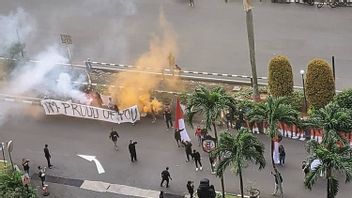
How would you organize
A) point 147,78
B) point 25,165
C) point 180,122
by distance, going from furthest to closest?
point 147,78, point 180,122, point 25,165

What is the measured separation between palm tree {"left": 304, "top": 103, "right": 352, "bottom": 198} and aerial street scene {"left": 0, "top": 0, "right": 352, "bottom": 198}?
0.16 feet

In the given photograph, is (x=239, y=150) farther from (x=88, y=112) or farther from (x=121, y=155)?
(x=88, y=112)

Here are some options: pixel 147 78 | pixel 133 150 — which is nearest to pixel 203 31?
pixel 147 78

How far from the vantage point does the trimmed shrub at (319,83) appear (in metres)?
33.2

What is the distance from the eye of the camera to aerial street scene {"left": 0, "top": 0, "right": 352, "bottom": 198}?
1134 inches

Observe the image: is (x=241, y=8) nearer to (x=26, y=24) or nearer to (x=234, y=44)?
(x=234, y=44)

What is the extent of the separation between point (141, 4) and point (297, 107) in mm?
15768

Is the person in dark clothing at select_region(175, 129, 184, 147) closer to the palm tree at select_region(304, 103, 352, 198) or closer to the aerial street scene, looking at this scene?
the aerial street scene

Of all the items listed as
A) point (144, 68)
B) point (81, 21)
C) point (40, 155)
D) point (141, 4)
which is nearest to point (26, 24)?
point (81, 21)

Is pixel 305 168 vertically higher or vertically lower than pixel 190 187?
higher

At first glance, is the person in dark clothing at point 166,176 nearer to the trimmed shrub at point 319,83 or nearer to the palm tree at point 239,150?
the palm tree at point 239,150

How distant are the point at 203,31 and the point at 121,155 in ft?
39.1

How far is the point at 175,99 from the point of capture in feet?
119

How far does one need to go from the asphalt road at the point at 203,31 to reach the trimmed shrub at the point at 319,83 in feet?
10.9
